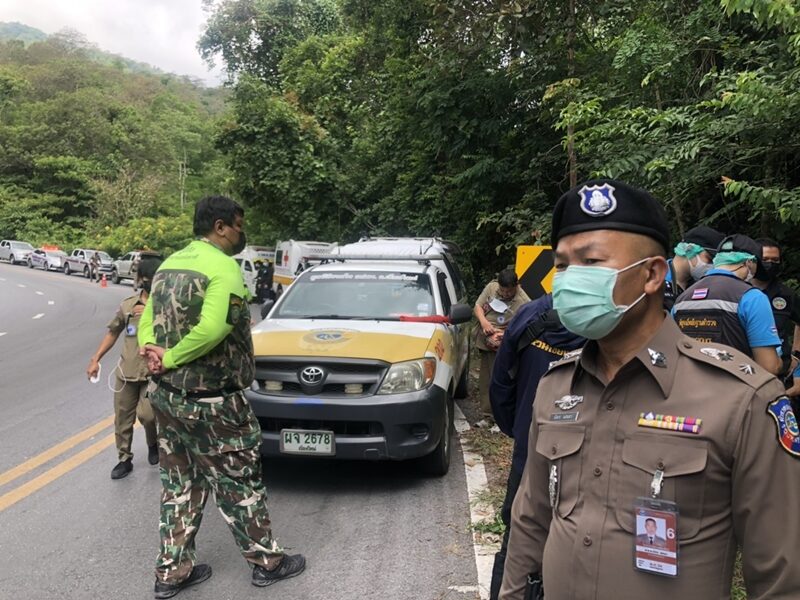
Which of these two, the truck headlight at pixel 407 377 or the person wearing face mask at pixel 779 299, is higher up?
the person wearing face mask at pixel 779 299

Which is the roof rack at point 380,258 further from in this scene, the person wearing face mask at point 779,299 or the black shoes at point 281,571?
the black shoes at point 281,571

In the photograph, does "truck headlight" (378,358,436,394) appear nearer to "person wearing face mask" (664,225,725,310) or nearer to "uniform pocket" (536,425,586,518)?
"person wearing face mask" (664,225,725,310)

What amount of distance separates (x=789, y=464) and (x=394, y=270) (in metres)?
5.24

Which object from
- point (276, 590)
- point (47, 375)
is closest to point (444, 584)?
point (276, 590)

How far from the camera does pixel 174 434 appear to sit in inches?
138

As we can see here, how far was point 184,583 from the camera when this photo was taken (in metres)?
3.56

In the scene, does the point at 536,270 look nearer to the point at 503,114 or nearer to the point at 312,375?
the point at 312,375

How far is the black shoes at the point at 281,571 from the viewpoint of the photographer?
3.59m

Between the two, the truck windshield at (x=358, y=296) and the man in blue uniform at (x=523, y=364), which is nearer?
the man in blue uniform at (x=523, y=364)

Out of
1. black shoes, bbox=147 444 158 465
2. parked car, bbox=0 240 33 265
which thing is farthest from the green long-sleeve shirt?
parked car, bbox=0 240 33 265

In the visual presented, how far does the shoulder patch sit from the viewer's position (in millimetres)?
1379

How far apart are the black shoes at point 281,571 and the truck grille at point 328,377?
1.31 metres

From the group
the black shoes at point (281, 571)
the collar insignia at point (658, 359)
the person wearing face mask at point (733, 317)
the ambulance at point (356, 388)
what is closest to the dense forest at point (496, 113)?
the person wearing face mask at point (733, 317)

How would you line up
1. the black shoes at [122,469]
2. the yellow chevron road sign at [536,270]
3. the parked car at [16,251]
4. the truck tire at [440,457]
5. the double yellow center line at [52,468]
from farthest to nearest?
1. the parked car at [16,251]
2. the yellow chevron road sign at [536,270]
3. the black shoes at [122,469]
4. the truck tire at [440,457]
5. the double yellow center line at [52,468]
